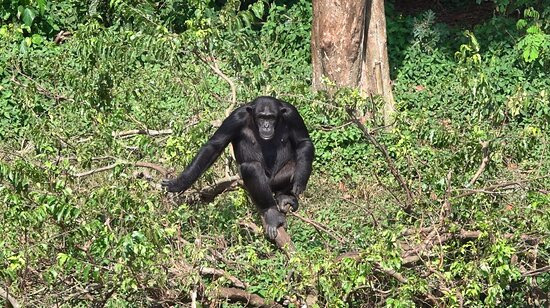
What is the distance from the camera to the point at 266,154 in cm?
875

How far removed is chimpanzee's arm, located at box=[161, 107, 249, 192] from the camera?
8094 millimetres

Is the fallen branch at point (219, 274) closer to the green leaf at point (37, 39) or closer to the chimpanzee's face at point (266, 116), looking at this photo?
the chimpanzee's face at point (266, 116)

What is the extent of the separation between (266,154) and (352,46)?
11.4 ft

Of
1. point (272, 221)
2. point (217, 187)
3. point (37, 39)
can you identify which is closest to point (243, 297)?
point (272, 221)

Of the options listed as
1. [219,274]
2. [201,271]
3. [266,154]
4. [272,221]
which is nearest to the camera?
[201,271]

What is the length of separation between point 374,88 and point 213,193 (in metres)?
4.43

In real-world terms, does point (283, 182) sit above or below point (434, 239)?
below

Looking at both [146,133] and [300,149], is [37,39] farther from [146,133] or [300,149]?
[300,149]

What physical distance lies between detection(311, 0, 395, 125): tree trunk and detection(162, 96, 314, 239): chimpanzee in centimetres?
295

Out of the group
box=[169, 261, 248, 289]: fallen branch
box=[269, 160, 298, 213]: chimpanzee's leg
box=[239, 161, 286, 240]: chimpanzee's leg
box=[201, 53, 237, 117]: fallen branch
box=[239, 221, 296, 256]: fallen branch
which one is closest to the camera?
box=[169, 261, 248, 289]: fallen branch

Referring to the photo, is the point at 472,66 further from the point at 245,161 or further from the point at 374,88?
the point at 374,88

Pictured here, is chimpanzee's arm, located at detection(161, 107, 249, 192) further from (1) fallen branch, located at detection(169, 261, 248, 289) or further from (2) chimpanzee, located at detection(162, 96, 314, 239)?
(1) fallen branch, located at detection(169, 261, 248, 289)

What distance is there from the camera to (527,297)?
7945mm

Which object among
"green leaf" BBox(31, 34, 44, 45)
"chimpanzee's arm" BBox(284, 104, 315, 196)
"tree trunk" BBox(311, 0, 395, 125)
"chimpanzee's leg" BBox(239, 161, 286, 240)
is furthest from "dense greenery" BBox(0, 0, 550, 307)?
"green leaf" BBox(31, 34, 44, 45)
